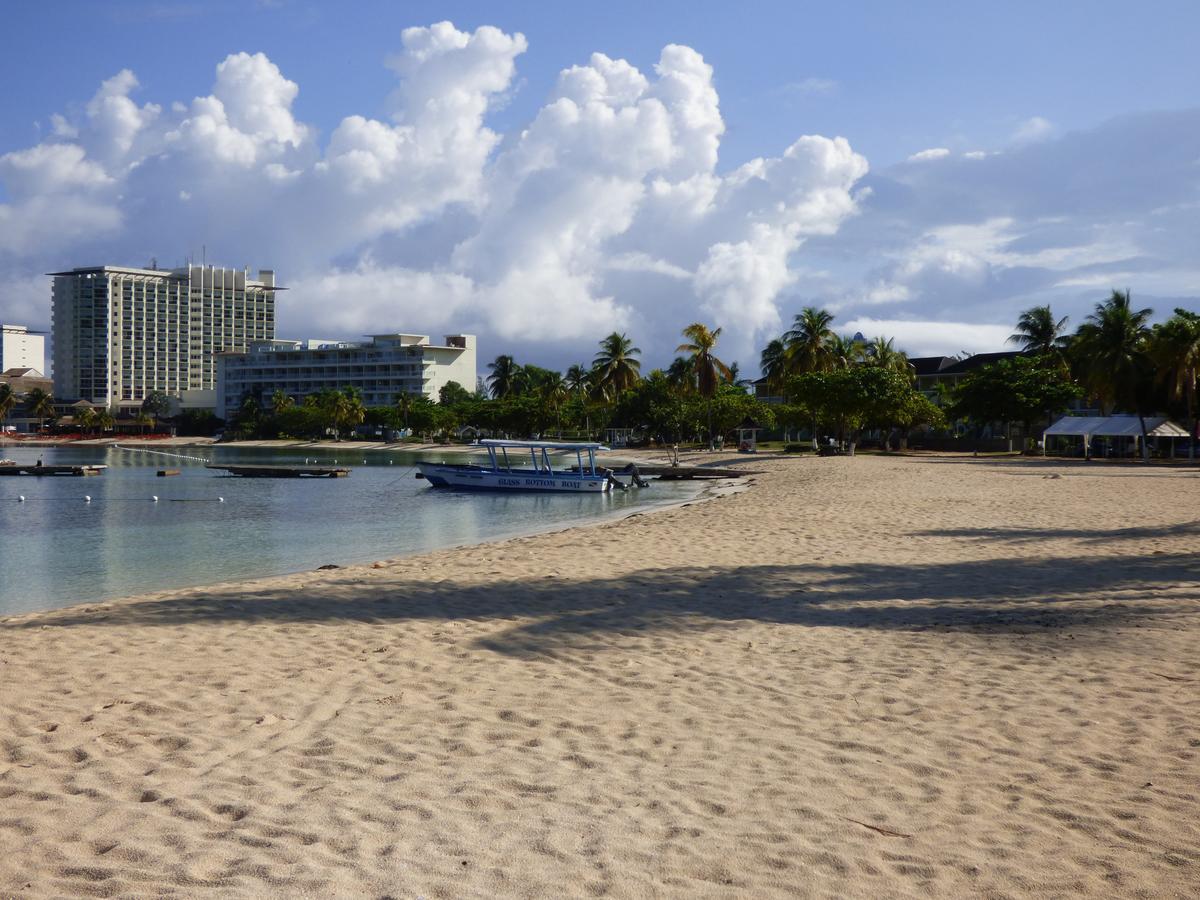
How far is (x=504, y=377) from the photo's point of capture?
138 meters

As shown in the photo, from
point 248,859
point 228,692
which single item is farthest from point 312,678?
point 248,859

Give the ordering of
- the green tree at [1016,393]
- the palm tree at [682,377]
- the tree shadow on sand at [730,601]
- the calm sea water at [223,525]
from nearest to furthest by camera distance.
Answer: the tree shadow on sand at [730,601], the calm sea water at [223,525], the green tree at [1016,393], the palm tree at [682,377]

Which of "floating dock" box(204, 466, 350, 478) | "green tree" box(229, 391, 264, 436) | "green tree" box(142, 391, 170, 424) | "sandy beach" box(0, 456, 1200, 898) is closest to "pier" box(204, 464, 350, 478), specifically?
"floating dock" box(204, 466, 350, 478)

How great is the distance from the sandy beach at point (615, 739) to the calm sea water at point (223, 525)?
7774 mm

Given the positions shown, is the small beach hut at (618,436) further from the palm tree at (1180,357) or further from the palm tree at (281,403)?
the palm tree at (281,403)

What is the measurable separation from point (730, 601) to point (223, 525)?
79.9ft

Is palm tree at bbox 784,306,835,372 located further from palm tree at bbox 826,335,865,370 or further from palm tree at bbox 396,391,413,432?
palm tree at bbox 396,391,413,432

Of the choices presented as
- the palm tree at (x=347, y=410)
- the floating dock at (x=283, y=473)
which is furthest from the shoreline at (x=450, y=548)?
the palm tree at (x=347, y=410)

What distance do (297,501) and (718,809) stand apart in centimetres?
4036

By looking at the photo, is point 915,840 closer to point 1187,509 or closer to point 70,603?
point 70,603

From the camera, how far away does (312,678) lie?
28.0 feet

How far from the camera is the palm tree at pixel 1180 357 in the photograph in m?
58.2

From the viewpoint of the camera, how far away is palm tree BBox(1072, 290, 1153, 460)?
63500 mm

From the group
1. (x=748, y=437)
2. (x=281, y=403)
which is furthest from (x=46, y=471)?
(x=281, y=403)
